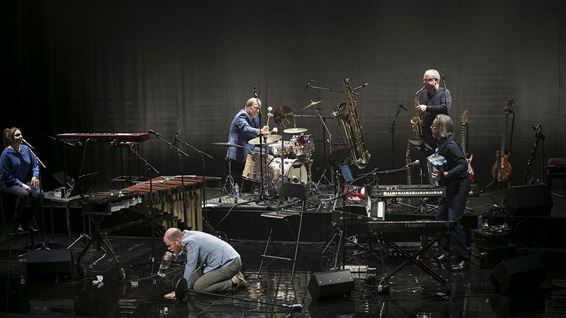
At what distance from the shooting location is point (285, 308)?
775cm

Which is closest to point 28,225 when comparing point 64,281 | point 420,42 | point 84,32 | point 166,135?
point 64,281

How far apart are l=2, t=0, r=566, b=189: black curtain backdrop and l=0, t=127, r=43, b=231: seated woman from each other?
0.65 m

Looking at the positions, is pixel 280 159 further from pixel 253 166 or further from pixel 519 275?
pixel 519 275

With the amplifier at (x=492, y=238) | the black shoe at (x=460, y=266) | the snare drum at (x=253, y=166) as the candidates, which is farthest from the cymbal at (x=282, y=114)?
the black shoe at (x=460, y=266)

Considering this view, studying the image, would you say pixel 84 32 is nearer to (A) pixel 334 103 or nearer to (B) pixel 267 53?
(B) pixel 267 53

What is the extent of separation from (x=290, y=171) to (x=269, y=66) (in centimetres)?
298

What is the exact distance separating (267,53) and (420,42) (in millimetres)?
2860

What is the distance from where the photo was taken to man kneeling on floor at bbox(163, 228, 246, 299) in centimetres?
819

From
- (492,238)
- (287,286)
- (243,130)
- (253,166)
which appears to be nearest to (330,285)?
(287,286)

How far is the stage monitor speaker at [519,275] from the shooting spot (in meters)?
8.04

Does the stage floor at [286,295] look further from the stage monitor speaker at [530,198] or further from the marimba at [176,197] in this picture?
the marimba at [176,197]

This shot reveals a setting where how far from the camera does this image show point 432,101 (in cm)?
1061

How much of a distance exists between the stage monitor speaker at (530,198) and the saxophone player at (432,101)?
1499 mm

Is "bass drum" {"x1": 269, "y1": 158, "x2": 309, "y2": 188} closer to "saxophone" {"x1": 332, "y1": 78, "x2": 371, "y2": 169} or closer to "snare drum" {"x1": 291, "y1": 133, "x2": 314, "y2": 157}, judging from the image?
"snare drum" {"x1": 291, "y1": 133, "x2": 314, "y2": 157}
